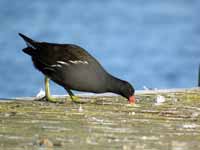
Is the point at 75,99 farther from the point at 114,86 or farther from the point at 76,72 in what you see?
the point at 114,86

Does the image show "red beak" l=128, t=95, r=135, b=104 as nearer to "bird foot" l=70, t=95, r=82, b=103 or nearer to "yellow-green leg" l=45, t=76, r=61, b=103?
"bird foot" l=70, t=95, r=82, b=103

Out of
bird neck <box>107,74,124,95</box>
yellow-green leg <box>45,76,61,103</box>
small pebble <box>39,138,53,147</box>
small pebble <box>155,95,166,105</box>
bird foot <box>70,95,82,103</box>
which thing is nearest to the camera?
small pebble <box>39,138,53,147</box>

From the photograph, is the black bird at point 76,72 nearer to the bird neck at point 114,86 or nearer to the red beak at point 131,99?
the bird neck at point 114,86

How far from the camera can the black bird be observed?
8.48 metres

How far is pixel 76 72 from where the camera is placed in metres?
8.53

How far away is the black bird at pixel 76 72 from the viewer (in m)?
8.48

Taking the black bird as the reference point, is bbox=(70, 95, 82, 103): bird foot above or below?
below

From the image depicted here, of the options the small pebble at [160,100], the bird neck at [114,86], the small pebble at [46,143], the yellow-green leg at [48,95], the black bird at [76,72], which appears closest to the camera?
the small pebble at [46,143]

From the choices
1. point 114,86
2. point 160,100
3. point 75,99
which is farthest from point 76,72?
point 160,100

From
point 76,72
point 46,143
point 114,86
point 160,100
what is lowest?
point 46,143

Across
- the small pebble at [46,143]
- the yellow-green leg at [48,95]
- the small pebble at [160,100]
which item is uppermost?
the yellow-green leg at [48,95]

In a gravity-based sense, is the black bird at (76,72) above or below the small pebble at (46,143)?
above

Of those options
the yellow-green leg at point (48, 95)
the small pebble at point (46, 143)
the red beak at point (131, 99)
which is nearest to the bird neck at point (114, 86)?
the red beak at point (131, 99)

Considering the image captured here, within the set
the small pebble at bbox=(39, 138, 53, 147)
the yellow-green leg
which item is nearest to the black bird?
the yellow-green leg
